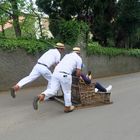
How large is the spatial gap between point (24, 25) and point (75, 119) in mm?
12617

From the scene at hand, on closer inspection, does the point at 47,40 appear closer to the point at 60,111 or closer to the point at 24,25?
the point at 24,25

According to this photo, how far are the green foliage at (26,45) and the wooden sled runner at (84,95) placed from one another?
5066mm

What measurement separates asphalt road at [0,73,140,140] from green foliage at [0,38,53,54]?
3450 mm

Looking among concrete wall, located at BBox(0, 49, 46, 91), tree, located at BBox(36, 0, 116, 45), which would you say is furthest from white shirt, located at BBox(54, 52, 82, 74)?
tree, located at BBox(36, 0, 116, 45)

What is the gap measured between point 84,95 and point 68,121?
1.87 meters

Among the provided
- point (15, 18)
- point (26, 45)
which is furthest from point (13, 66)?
point (15, 18)

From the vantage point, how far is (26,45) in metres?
16.7

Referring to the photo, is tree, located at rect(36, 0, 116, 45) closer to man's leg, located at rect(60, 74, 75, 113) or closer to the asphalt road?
the asphalt road

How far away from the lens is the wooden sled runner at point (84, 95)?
11281mm

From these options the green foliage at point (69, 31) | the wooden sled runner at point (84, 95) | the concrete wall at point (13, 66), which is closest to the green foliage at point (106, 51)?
the green foliage at point (69, 31)

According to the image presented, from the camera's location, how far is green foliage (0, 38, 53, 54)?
15.7 m

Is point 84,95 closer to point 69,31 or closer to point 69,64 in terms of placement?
point 69,64

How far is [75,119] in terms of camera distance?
9.76 m

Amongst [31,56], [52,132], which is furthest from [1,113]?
[31,56]
